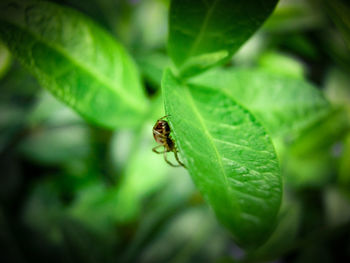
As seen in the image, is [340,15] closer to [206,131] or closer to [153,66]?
[206,131]

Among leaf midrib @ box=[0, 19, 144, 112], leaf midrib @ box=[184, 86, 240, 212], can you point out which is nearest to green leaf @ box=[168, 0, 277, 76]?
leaf midrib @ box=[184, 86, 240, 212]

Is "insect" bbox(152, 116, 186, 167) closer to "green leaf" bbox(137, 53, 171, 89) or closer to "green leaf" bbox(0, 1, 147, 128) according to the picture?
"green leaf" bbox(0, 1, 147, 128)

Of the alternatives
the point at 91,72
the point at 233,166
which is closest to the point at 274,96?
the point at 233,166

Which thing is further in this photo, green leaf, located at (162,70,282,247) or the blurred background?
the blurred background

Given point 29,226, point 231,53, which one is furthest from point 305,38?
point 29,226

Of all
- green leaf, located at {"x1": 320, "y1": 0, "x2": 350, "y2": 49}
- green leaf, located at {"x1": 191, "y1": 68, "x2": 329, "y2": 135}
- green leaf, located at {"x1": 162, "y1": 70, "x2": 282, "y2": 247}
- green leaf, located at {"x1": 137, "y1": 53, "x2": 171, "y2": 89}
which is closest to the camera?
green leaf, located at {"x1": 162, "y1": 70, "x2": 282, "y2": 247}

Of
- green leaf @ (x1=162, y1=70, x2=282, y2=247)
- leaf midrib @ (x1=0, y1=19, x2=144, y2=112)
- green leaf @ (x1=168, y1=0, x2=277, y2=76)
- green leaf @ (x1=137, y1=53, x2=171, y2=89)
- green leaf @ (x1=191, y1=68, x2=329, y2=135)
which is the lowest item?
green leaf @ (x1=162, y1=70, x2=282, y2=247)
